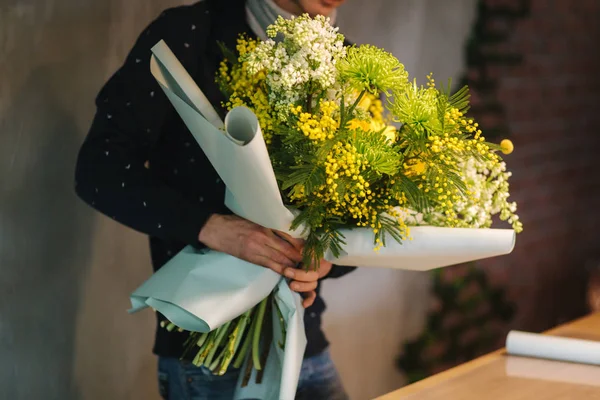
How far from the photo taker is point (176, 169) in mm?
1504

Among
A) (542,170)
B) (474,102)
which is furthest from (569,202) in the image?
(474,102)

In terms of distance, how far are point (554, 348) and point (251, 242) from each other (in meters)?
0.69

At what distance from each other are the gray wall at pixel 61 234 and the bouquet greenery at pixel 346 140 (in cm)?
57

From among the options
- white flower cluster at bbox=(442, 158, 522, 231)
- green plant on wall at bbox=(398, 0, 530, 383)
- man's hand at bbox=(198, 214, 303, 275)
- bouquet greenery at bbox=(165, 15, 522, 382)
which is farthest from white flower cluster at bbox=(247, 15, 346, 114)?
green plant on wall at bbox=(398, 0, 530, 383)

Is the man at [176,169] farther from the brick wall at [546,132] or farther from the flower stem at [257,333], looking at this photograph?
the brick wall at [546,132]

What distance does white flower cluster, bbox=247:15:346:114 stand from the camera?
3.98ft

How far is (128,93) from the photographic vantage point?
1402 millimetres

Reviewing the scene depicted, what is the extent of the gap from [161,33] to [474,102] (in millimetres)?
1800

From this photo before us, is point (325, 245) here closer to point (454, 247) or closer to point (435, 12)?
point (454, 247)

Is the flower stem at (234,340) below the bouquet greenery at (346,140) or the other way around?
below

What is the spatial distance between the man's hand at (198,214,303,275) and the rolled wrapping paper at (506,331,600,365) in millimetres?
531

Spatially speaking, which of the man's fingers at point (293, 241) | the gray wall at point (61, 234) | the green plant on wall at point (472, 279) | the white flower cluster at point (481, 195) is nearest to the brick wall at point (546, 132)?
the green plant on wall at point (472, 279)

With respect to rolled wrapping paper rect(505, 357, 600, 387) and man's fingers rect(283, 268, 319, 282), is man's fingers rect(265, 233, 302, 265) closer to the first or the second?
man's fingers rect(283, 268, 319, 282)

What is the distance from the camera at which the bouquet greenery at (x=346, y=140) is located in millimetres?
1188
